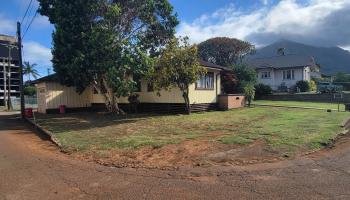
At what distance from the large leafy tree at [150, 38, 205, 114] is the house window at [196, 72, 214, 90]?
260 centimetres

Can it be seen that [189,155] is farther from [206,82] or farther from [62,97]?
[62,97]

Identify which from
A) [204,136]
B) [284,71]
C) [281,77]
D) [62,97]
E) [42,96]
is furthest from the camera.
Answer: [281,77]

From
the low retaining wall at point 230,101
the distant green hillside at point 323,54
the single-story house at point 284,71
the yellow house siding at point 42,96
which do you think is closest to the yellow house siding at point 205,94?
the low retaining wall at point 230,101

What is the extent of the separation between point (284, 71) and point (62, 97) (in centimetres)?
3009

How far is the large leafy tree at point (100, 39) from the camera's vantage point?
2075 cm

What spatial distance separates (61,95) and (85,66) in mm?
9971

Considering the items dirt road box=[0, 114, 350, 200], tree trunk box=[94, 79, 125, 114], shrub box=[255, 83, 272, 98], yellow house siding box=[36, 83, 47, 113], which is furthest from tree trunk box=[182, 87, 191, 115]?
shrub box=[255, 83, 272, 98]

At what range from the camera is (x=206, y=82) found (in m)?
24.7

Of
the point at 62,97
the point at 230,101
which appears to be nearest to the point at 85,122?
the point at 230,101

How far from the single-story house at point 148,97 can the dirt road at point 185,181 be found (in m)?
14.5

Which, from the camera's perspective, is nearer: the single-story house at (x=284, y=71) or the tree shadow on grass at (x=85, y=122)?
the tree shadow on grass at (x=85, y=122)

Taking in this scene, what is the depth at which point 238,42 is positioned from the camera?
59625 millimetres

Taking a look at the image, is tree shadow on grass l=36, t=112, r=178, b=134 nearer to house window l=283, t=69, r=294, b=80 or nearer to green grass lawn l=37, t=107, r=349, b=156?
green grass lawn l=37, t=107, r=349, b=156

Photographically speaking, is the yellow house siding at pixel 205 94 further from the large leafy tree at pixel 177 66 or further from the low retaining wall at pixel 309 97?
the low retaining wall at pixel 309 97
